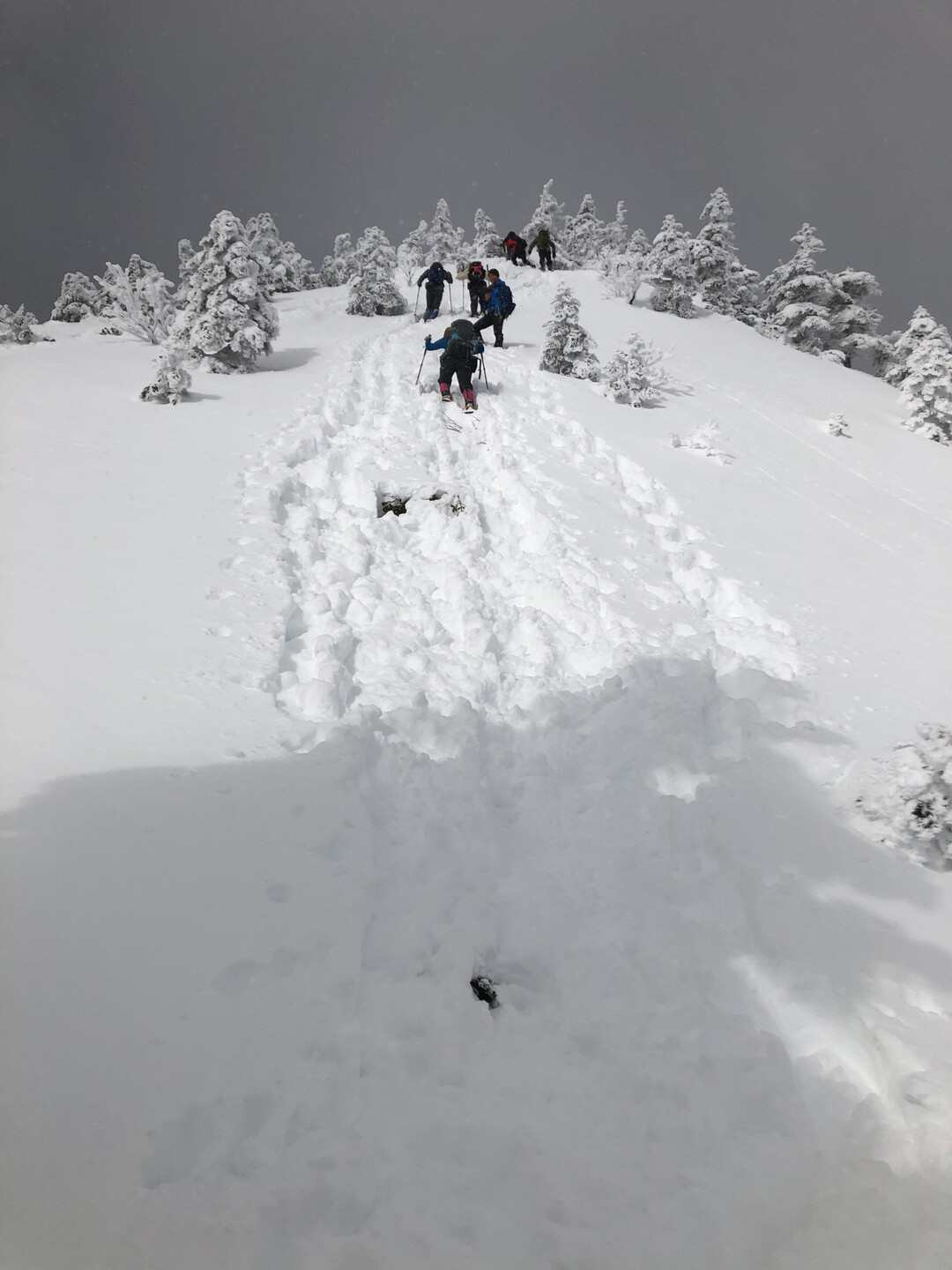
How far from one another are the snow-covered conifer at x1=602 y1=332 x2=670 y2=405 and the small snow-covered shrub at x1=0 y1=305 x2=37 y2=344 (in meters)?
15.2

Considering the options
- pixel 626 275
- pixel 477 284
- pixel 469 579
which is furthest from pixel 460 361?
pixel 626 275

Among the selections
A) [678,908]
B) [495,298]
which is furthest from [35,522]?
[495,298]

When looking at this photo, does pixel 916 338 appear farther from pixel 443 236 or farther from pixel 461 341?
pixel 443 236

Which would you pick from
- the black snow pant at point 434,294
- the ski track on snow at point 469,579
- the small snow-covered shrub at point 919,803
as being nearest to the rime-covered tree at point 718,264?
the black snow pant at point 434,294

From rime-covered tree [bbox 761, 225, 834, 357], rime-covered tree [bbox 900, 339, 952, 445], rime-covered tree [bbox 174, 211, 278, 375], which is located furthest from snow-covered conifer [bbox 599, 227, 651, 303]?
rime-covered tree [bbox 174, 211, 278, 375]

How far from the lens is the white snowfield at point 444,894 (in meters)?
2.07

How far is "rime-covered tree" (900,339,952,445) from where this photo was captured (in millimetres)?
16000

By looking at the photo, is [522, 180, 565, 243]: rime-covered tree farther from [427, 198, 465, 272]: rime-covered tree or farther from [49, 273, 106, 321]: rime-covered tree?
[49, 273, 106, 321]: rime-covered tree

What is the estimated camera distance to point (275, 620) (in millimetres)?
4938

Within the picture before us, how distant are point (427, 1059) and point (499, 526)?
5.94 metres

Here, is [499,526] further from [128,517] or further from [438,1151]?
[438,1151]

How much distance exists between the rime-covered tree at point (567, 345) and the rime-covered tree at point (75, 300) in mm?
22604

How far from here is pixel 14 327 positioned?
1590cm

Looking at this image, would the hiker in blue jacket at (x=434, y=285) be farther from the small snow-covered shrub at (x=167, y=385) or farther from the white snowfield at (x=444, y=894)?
the white snowfield at (x=444, y=894)
